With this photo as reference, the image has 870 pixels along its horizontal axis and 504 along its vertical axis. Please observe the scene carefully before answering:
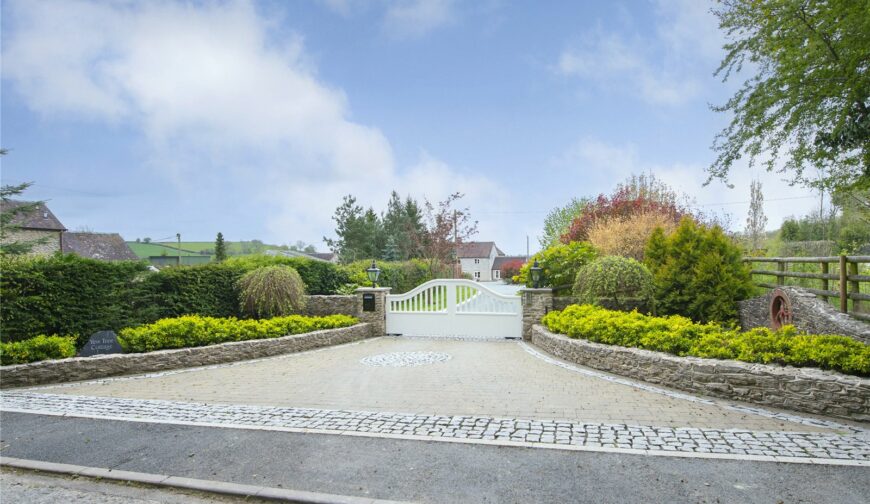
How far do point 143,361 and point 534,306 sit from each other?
7.89 m

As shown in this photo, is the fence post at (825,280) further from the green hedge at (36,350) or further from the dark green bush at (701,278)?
the green hedge at (36,350)

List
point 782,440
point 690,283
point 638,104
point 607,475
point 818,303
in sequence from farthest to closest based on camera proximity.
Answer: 1. point 638,104
2. point 690,283
3. point 818,303
4. point 782,440
5. point 607,475

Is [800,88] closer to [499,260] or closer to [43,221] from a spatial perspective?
[43,221]

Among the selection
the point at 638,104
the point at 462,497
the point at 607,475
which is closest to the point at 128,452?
the point at 462,497

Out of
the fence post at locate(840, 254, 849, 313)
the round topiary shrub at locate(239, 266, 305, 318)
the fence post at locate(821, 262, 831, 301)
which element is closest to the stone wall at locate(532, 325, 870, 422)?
the fence post at locate(840, 254, 849, 313)

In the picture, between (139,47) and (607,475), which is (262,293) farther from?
(607,475)

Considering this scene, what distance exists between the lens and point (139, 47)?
8.50 m

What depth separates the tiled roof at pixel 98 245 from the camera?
35.3 metres

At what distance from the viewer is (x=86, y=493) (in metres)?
3.68

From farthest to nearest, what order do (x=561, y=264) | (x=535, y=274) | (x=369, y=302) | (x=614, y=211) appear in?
(x=614, y=211)
(x=369, y=302)
(x=561, y=264)
(x=535, y=274)

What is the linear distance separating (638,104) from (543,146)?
3007mm

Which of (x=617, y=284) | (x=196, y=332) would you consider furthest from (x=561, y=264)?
(x=196, y=332)

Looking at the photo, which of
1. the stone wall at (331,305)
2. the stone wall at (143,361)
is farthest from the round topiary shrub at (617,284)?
the stone wall at (143,361)

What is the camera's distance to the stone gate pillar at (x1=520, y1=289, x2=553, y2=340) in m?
10.9
